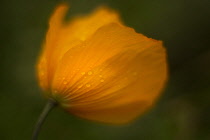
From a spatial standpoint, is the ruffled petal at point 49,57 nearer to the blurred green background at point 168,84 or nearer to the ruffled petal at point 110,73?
the ruffled petal at point 110,73

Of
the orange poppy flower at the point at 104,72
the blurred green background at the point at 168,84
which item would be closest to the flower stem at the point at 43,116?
the orange poppy flower at the point at 104,72

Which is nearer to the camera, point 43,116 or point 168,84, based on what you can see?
point 43,116

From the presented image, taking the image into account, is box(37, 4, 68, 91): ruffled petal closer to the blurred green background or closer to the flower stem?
the flower stem

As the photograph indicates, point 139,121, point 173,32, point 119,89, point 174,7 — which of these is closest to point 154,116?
point 139,121

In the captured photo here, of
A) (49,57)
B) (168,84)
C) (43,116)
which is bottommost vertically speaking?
(168,84)

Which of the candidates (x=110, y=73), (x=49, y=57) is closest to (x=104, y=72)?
(x=110, y=73)

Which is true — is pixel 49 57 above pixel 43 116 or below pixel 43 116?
above

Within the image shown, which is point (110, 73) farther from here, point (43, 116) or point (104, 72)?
point (43, 116)

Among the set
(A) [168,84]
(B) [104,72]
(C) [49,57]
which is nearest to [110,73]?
(B) [104,72]
